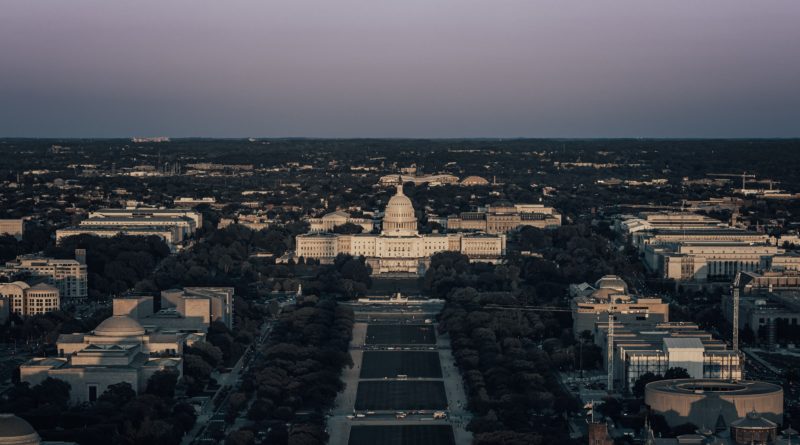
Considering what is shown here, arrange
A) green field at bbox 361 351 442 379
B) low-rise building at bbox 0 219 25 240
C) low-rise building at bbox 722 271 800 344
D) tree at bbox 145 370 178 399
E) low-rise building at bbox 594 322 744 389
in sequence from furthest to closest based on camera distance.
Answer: low-rise building at bbox 0 219 25 240 < low-rise building at bbox 722 271 800 344 < green field at bbox 361 351 442 379 < low-rise building at bbox 594 322 744 389 < tree at bbox 145 370 178 399

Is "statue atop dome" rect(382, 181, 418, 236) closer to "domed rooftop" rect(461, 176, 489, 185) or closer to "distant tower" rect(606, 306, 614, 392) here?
"distant tower" rect(606, 306, 614, 392)

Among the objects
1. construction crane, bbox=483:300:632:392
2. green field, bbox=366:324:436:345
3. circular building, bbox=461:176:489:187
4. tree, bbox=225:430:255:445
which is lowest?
green field, bbox=366:324:436:345

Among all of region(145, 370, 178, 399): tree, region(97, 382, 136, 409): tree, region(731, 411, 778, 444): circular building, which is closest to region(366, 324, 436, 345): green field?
region(145, 370, 178, 399): tree

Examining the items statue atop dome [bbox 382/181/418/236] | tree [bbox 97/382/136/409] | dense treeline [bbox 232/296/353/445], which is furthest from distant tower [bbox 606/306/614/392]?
statue atop dome [bbox 382/181/418/236]

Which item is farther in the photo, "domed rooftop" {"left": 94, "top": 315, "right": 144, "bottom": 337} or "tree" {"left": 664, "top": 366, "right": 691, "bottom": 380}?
"domed rooftop" {"left": 94, "top": 315, "right": 144, "bottom": 337}

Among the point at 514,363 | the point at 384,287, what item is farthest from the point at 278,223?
the point at 514,363

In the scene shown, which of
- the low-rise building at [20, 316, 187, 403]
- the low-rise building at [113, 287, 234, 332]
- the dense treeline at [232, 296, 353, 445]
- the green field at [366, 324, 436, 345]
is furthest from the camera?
the green field at [366, 324, 436, 345]

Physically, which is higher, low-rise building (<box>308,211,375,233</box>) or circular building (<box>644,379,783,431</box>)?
circular building (<box>644,379,783,431</box>)

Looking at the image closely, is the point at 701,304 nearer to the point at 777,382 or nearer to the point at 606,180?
the point at 777,382
